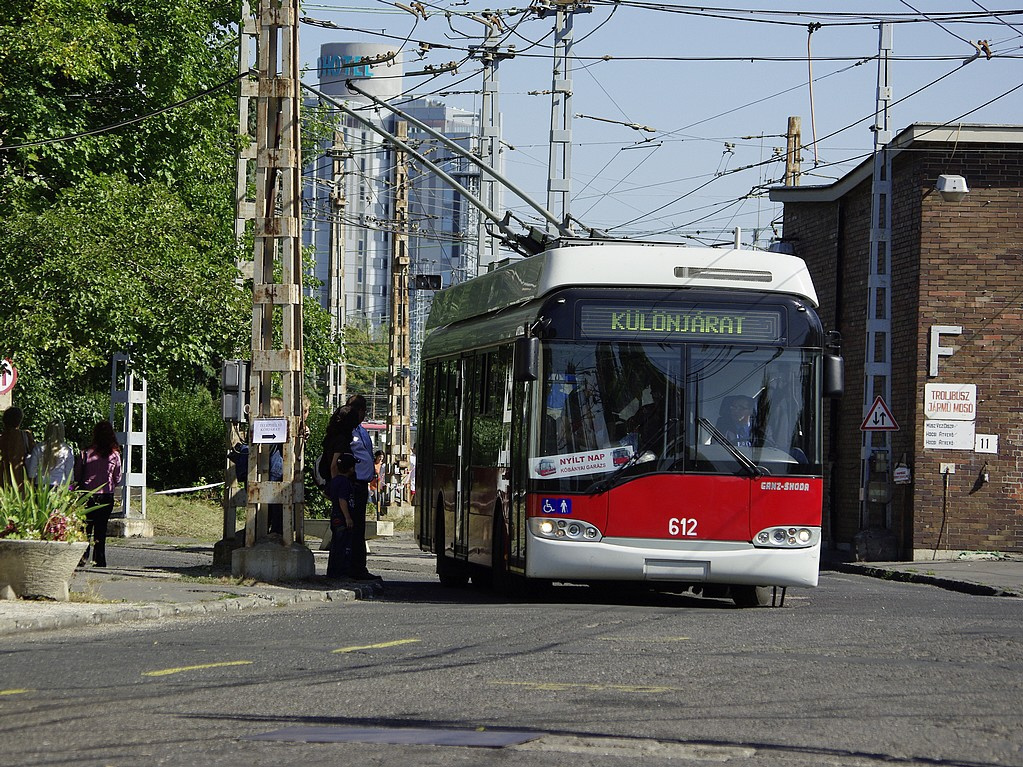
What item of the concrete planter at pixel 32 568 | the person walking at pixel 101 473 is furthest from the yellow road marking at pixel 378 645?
the person walking at pixel 101 473

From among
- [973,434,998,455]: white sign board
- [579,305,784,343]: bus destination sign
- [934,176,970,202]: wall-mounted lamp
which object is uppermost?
[934,176,970,202]: wall-mounted lamp

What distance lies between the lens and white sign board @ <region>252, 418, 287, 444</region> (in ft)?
57.5

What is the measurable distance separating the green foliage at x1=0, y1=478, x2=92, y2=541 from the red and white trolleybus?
4014 mm

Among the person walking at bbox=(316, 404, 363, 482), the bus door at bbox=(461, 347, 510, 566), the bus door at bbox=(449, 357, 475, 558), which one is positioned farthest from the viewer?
the person walking at bbox=(316, 404, 363, 482)

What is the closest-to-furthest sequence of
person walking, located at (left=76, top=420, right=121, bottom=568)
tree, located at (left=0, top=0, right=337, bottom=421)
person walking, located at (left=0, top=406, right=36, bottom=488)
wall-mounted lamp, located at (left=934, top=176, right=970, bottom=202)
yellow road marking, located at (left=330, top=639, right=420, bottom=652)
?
1. yellow road marking, located at (left=330, top=639, right=420, bottom=652)
2. person walking, located at (left=0, top=406, right=36, bottom=488)
3. person walking, located at (left=76, top=420, right=121, bottom=568)
4. tree, located at (left=0, top=0, right=337, bottom=421)
5. wall-mounted lamp, located at (left=934, top=176, right=970, bottom=202)

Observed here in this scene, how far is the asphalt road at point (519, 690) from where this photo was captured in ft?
24.3

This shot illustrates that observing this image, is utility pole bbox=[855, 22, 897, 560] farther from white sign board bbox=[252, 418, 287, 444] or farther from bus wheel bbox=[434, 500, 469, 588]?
white sign board bbox=[252, 418, 287, 444]

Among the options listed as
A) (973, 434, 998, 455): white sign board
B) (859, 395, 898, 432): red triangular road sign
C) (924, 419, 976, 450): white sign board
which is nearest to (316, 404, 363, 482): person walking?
(859, 395, 898, 432): red triangular road sign

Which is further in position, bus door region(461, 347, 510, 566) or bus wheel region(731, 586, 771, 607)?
bus door region(461, 347, 510, 566)

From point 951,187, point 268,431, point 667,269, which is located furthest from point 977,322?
point 268,431

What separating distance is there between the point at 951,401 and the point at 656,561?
50.4 feet

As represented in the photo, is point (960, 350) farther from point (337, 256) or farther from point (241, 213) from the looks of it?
point (337, 256)

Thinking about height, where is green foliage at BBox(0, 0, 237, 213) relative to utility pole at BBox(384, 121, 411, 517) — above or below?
above

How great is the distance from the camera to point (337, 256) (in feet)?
226
